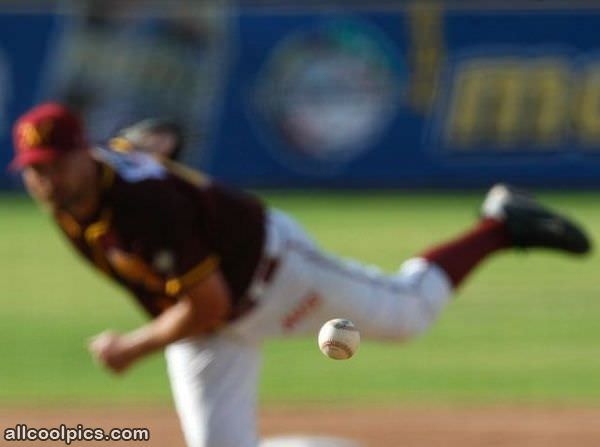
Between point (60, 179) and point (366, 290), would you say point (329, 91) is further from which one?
point (60, 179)

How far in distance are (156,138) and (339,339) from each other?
195 cm

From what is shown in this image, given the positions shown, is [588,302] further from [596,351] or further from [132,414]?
[132,414]

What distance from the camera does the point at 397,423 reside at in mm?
7957

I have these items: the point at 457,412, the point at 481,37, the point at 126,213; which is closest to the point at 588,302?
the point at 457,412

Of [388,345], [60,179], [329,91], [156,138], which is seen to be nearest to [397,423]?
[156,138]

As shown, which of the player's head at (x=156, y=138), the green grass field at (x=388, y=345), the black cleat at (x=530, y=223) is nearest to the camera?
the player's head at (x=156, y=138)

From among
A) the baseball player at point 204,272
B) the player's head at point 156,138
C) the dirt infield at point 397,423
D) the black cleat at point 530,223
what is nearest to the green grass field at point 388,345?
the dirt infield at point 397,423

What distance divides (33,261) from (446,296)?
8654mm

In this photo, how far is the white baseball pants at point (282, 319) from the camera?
5910 millimetres

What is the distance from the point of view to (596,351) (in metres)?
9.79

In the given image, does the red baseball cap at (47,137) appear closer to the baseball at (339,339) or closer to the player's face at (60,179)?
the player's face at (60,179)

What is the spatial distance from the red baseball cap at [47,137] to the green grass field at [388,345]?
11.3 ft

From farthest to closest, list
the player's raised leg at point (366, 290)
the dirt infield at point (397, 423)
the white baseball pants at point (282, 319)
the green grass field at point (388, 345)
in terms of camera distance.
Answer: the green grass field at point (388, 345) < the dirt infield at point (397, 423) < the player's raised leg at point (366, 290) < the white baseball pants at point (282, 319)

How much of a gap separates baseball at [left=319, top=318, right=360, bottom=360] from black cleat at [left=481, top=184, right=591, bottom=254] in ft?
Result: 7.75
